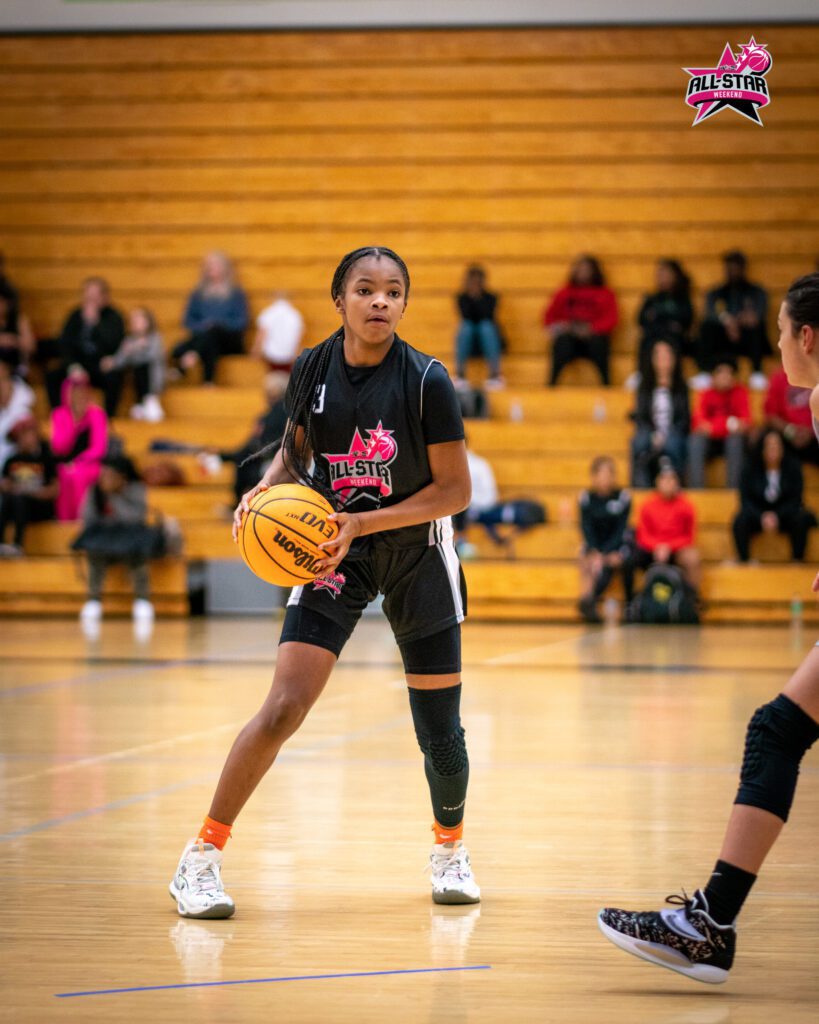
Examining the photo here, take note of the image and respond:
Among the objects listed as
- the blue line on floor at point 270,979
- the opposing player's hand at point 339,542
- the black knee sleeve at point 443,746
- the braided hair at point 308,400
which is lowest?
the blue line on floor at point 270,979

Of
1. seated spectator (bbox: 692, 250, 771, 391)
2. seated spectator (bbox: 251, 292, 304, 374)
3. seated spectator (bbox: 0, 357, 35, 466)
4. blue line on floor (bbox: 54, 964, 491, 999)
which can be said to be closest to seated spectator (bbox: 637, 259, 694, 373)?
seated spectator (bbox: 692, 250, 771, 391)

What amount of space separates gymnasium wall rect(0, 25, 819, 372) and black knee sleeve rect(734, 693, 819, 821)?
12.6m

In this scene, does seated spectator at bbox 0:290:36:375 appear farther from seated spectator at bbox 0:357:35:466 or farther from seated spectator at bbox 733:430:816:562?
seated spectator at bbox 733:430:816:562

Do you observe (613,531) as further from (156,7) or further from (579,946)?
(579,946)

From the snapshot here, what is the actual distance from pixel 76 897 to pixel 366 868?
2.81 feet

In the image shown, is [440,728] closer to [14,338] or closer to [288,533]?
[288,533]

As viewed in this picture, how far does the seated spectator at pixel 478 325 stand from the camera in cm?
1490

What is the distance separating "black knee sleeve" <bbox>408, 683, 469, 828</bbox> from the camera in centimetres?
391

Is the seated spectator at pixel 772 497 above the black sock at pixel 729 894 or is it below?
above

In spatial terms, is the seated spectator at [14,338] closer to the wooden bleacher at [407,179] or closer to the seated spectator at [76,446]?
the wooden bleacher at [407,179]

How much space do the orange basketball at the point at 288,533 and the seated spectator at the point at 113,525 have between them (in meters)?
9.08

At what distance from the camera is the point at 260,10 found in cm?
1606

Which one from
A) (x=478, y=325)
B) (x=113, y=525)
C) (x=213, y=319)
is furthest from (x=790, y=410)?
(x=113, y=525)

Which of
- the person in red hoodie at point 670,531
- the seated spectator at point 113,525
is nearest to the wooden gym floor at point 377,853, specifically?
the person in red hoodie at point 670,531
